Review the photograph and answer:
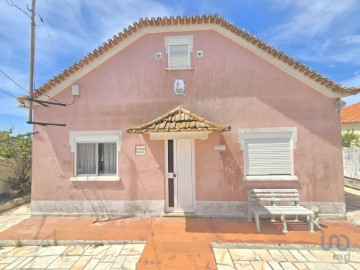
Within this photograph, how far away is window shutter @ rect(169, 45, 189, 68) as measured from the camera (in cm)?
1143

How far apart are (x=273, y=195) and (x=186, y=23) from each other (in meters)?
8.95

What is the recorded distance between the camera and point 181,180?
11102 millimetres

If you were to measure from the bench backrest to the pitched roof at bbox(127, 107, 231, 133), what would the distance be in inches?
130

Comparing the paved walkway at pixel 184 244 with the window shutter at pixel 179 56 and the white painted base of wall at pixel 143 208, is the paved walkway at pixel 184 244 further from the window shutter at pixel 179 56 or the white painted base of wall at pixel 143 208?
the window shutter at pixel 179 56

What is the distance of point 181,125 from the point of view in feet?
32.2

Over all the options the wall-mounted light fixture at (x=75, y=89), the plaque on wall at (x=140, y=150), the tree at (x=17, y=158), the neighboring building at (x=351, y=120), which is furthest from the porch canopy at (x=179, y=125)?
the neighboring building at (x=351, y=120)

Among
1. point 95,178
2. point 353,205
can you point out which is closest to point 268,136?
point 353,205

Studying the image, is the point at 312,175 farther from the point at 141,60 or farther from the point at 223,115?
the point at 141,60

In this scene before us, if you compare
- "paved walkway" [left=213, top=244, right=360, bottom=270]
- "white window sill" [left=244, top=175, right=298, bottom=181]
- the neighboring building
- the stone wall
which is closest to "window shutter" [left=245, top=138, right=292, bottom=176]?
"white window sill" [left=244, top=175, right=298, bottom=181]

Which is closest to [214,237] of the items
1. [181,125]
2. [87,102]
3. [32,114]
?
[181,125]

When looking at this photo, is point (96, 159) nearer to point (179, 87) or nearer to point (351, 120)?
point (179, 87)

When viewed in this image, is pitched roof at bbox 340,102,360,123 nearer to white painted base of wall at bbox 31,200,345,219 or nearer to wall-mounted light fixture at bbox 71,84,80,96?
white painted base of wall at bbox 31,200,345,219

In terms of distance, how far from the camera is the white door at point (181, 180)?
11.1m

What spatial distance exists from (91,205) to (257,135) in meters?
8.56
